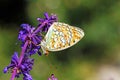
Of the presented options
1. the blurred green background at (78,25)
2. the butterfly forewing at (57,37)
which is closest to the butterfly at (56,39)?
the butterfly forewing at (57,37)

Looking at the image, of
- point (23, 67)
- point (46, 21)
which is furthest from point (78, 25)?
A: point (23, 67)

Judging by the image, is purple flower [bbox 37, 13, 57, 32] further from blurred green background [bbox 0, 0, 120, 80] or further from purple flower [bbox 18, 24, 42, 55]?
blurred green background [bbox 0, 0, 120, 80]

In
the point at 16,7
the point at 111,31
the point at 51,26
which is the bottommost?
the point at 51,26

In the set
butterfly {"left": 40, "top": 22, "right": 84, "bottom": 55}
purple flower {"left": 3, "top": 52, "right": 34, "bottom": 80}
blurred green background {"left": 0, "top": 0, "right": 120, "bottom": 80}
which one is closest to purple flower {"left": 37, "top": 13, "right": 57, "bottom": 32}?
butterfly {"left": 40, "top": 22, "right": 84, "bottom": 55}

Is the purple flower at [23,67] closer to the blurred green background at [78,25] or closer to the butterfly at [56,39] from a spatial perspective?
the butterfly at [56,39]

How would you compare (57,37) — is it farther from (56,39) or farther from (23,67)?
(23,67)

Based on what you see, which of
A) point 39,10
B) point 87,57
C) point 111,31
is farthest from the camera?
point 87,57

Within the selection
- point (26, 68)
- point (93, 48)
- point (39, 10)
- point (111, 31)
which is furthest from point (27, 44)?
point (93, 48)

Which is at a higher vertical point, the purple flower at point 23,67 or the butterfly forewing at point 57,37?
the butterfly forewing at point 57,37

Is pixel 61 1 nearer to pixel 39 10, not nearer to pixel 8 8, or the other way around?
pixel 39 10
